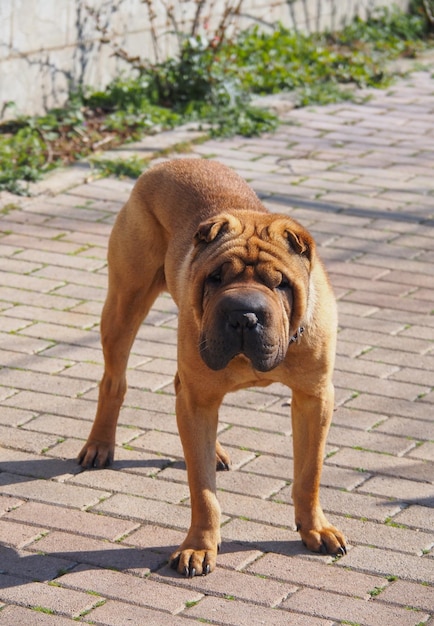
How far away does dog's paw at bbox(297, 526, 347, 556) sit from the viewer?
13.2 feet

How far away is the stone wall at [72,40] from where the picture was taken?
9164mm

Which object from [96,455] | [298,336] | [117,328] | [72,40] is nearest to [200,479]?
[298,336]

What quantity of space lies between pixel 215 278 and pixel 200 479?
2.42 ft

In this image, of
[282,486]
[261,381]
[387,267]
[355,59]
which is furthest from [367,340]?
[355,59]

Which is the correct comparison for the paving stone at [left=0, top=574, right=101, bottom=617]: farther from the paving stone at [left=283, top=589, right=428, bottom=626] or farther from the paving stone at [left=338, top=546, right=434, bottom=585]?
the paving stone at [left=338, top=546, right=434, bottom=585]

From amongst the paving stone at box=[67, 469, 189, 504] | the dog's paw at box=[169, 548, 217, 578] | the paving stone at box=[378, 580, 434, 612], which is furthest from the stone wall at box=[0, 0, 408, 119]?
the paving stone at box=[378, 580, 434, 612]

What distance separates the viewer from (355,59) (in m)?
12.1

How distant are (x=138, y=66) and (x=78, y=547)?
6876mm

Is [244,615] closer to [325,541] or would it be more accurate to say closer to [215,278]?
[325,541]

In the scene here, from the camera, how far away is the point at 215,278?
3.74 m

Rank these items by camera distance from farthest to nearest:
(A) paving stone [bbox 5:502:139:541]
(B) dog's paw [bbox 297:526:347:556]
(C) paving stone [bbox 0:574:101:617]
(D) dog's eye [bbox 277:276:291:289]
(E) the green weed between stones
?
(E) the green weed between stones < (A) paving stone [bbox 5:502:139:541] < (B) dog's paw [bbox 297:526:347:556] < (D) dog's eye [bbox 277:276:291:289] < (C) paving stone [bbox 0:574:101:617]

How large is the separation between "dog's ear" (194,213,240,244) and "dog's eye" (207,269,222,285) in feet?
0.53

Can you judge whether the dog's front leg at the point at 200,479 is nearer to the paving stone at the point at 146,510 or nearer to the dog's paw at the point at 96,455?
the paving stone at the point at 146,510

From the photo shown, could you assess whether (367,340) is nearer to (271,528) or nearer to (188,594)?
(271,528)
